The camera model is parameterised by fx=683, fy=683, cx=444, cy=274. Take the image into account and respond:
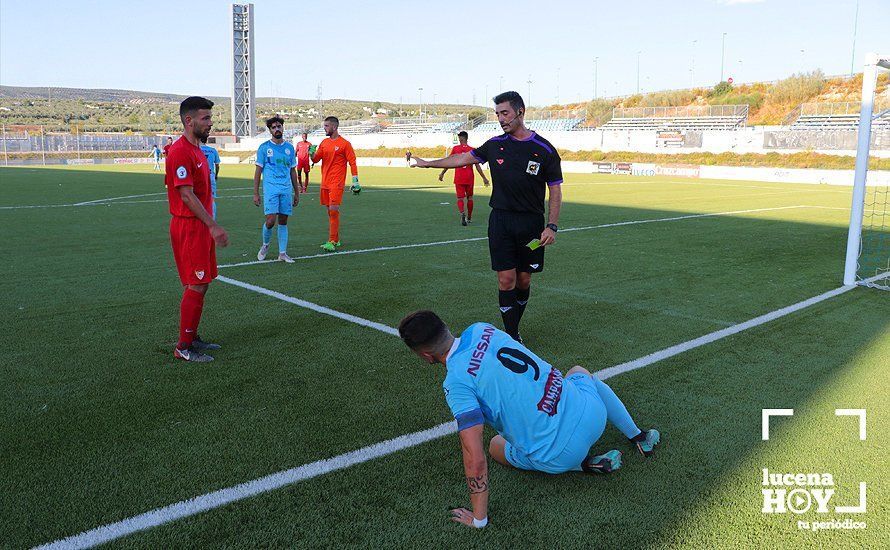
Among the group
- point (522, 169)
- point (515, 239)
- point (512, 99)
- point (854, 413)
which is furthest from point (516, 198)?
point (854, 413)

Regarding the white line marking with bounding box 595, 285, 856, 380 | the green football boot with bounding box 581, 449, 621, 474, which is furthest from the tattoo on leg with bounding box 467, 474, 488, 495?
the white line marking with bounding box 595, 285, 856, 380

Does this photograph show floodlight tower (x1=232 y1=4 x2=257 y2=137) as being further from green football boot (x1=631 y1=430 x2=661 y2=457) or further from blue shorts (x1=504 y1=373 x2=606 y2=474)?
blue shorts (x1=504 y1=373 x2=606 y2=474)

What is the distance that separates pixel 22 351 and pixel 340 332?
8.87ft

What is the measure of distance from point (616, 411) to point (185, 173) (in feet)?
12.1

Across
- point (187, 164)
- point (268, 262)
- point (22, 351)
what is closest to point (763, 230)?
point (268, 262)

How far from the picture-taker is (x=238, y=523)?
3213 millimetres

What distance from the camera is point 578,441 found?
3.45m

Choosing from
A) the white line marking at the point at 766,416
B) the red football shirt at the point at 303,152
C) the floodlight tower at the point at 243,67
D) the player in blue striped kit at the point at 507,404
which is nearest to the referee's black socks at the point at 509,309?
the white line marking at the point at 766,416

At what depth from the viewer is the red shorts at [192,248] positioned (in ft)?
18.1

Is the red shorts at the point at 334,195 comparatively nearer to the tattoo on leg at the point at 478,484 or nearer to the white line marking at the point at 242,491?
the white line marking at the point at 242,491

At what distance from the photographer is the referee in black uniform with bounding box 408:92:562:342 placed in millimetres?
5859

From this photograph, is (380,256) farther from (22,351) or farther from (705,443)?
(705,443)

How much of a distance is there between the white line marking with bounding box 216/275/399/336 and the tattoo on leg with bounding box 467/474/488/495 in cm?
342

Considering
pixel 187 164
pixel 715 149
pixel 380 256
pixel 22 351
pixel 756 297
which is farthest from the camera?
pixel 715 149
